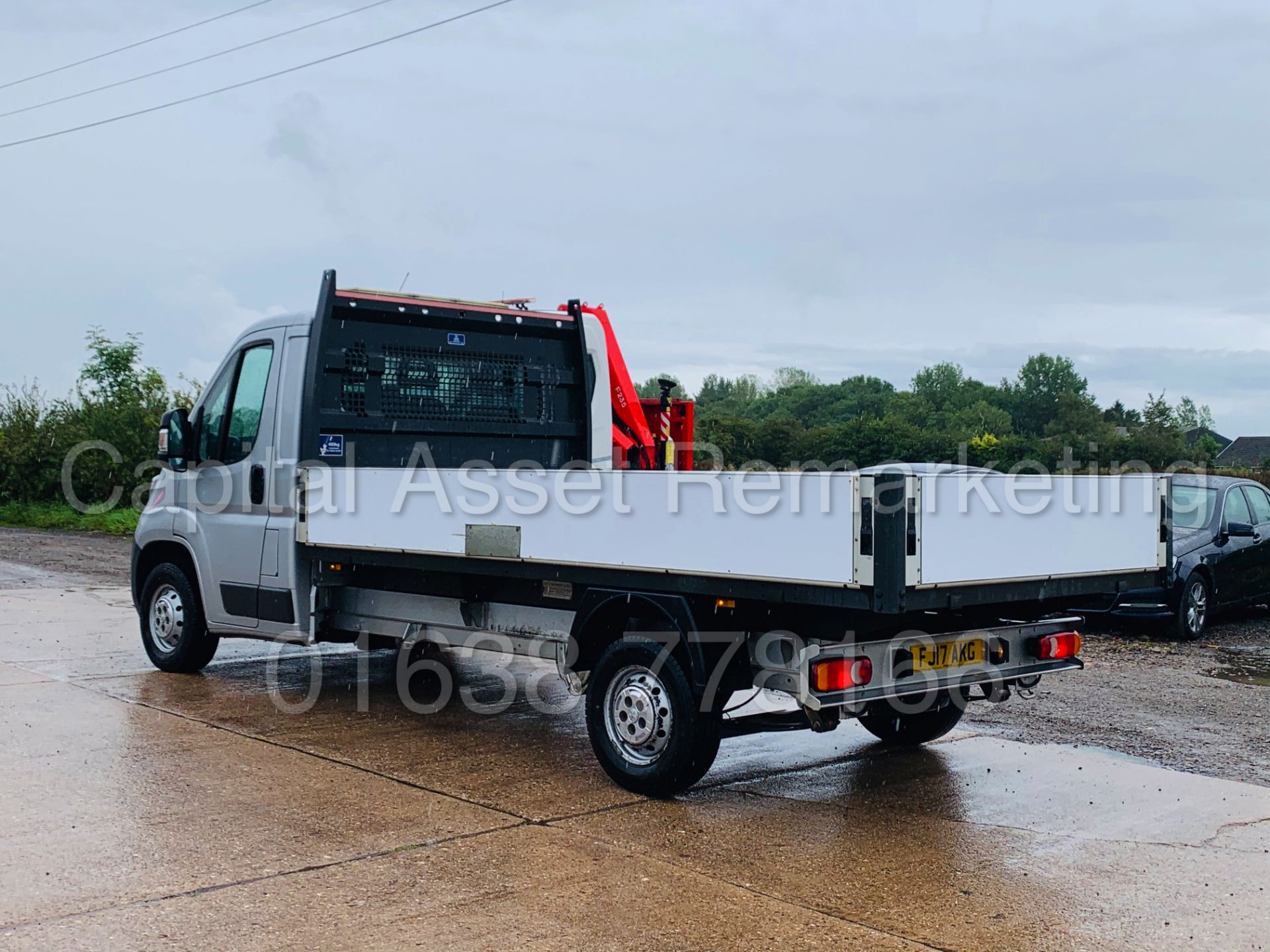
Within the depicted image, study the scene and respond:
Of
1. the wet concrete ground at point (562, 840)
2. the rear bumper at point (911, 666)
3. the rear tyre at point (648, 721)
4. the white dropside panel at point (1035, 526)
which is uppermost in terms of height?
the white dropside panel at point (1035, 526)

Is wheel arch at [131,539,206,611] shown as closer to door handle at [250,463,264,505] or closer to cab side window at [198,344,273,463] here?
cab side window at [198,344,273,463]

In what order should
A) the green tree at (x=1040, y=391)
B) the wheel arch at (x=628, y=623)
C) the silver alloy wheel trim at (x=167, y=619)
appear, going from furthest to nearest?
the green tree at (x=1040, y=391) → the silver alloy wheel trim at (x=167, y=619) → the wheel arch at (x=628, y=623)

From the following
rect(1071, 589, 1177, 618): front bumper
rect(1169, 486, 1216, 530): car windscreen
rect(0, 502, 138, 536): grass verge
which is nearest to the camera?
rect(1071, 589, 1177, 618): front bumper

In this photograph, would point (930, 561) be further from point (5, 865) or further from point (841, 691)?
Answer: point (5, 865)

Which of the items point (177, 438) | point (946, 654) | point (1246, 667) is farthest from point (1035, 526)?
point (177, 438)

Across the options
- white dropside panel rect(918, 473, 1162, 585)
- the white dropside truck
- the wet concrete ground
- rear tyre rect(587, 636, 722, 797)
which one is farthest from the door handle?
white dropside panel rect(918, 473, 1162, 585)

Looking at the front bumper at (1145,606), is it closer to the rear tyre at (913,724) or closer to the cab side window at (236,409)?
the rear tyre at (913,724)

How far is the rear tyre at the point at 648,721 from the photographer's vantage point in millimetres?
6238

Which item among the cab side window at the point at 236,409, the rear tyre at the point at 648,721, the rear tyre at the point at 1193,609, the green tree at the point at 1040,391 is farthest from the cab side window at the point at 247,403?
the green tree at the point at 1040,391

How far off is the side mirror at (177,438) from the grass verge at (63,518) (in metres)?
19.1

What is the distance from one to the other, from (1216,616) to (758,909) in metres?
10.3

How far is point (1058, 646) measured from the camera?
6906 millimetres

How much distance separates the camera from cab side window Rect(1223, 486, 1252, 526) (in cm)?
1341

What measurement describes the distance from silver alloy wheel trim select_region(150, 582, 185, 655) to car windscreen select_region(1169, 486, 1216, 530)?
945cm
